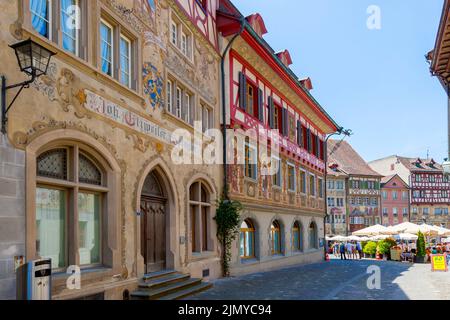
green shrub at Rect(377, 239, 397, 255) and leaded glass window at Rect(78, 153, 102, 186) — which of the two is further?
green shrub at Rect(377, 239, 397, 255)

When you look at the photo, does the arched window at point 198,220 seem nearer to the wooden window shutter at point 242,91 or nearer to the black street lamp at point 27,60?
the wooden window shutter at point 242,91

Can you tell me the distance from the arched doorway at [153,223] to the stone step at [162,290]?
0.74m

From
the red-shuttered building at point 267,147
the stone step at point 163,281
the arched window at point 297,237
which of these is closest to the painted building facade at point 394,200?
the red-shuttered building at point 267,147

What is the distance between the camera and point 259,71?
800 inches

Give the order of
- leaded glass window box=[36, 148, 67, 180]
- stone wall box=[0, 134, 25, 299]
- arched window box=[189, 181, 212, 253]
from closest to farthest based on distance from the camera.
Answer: stone wall box=[0, 134, 25, 299] → leaded glass window box=[36, 148, 67, 180] → arched window box=[189, 181, 212, 253]

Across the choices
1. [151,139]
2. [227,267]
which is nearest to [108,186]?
[151,139]

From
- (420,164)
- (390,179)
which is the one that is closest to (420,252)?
(390,179)

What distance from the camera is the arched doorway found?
11.9m

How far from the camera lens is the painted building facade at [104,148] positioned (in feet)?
24.1

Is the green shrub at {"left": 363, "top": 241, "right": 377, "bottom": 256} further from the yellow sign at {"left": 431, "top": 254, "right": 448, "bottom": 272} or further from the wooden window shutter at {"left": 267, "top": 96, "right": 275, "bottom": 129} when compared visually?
the wooden window shutter at {"left": 267, "top": 96, "right": 275, "bottom": 129}

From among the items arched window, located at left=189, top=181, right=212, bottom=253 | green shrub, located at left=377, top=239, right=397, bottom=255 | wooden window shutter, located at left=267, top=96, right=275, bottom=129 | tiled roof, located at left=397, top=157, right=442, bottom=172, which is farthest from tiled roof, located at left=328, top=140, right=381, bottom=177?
arched window, located at left=189, top=181, right=212, bottom=253

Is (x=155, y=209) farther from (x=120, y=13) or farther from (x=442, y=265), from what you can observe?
(x=442, y=265)

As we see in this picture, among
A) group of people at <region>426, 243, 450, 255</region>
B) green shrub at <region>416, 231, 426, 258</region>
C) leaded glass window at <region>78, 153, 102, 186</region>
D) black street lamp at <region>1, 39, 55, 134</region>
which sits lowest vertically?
group of people at <region>426, 243, 450, 255</region>

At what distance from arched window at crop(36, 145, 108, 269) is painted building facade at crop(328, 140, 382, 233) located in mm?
54806
